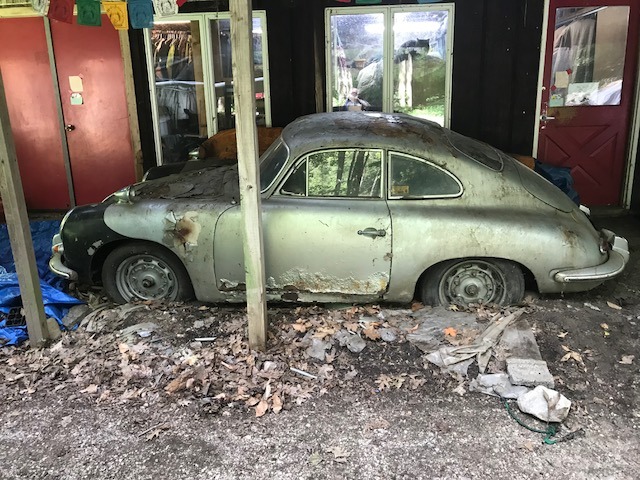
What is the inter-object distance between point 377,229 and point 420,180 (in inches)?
20.7

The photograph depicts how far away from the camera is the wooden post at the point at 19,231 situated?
153 inches

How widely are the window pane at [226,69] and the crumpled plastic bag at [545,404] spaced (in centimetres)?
543

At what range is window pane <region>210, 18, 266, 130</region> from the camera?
7520 millimetres

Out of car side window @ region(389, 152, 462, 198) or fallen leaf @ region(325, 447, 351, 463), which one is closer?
fallen leaf @ region(325, 447, 351, 463)

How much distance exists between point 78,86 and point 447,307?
5991mm

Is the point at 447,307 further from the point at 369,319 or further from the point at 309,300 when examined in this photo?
the point at 309,300

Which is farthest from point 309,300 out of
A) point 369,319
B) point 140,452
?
point 140,452

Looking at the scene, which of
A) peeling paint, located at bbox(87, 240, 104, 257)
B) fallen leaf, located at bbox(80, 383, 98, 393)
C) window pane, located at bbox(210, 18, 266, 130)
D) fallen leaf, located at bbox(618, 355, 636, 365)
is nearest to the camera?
fallen leaf, located at bbox(80, 383, 98, 393)

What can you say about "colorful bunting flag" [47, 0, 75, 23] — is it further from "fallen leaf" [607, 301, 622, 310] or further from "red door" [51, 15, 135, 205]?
"fallen leaf" [607, 301, 622, 310]

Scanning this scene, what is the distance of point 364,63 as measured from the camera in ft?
24.4

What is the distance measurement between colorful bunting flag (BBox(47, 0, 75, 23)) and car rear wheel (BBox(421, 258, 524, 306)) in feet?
11.4

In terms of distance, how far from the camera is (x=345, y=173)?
4.38m

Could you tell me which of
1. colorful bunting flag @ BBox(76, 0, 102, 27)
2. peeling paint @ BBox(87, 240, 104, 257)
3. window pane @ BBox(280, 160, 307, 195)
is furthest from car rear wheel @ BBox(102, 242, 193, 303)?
colorful bunting flag @ BBox(76, 0, 102, 27)

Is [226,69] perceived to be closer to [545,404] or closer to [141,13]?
[141,13]
